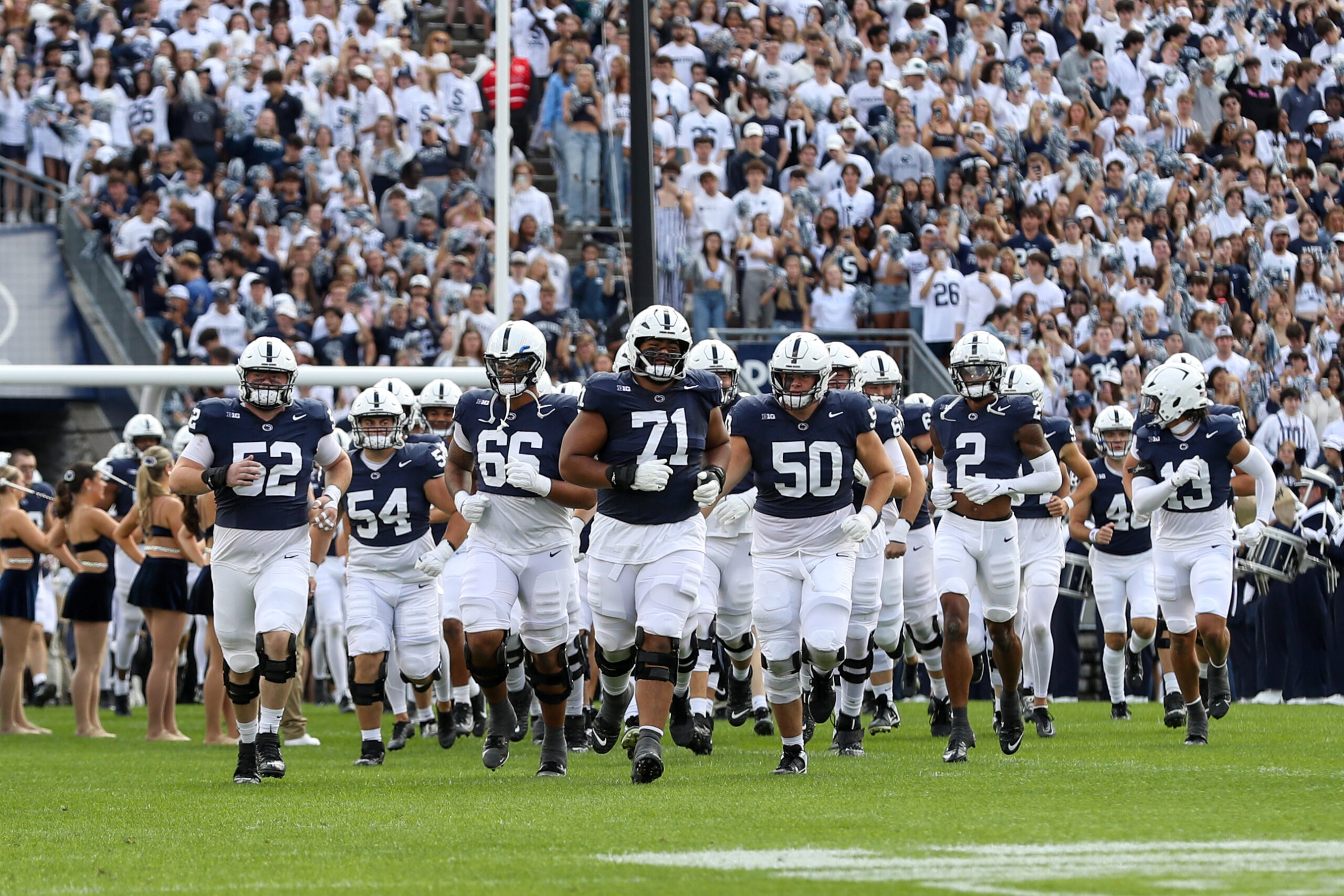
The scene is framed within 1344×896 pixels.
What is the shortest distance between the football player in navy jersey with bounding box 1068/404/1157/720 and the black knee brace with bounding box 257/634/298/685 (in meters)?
6.18

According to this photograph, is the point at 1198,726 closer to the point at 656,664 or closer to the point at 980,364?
the point at 980,364

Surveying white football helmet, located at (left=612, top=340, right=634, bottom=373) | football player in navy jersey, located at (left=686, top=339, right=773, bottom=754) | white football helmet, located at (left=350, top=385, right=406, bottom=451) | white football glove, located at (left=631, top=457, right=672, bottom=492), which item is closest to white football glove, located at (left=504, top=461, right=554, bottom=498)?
white football helmet, located at (left=612, top=340, right=634, bottom=373)

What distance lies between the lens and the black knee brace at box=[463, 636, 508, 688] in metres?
9.58

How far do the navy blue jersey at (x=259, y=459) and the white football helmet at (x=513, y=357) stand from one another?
950 mm

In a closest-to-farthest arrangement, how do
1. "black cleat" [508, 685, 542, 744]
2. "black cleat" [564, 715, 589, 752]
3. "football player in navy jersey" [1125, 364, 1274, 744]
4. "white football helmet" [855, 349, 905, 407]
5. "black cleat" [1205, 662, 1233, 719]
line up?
1. "football player in navy jersey" [1125, 364, 1274, 744]
2. "black cleat" [564, 715, 589, 752]
3. "black cleat" [508, 685, 542, 744]
4. "black cleat" [1205, 662, 1233, 719]
5. "white football helmet" [855, 349, 905, 407]

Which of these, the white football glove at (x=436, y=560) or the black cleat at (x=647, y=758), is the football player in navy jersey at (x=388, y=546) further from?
the black cleat at (x=647, y=758)

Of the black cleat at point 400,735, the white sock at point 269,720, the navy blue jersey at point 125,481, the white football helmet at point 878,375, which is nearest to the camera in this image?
the white sock at point 269,720

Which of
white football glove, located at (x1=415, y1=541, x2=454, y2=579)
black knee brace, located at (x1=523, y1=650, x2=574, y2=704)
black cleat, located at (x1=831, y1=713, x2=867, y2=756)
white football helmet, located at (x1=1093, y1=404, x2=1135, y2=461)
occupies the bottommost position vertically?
black cleat, located at (x1=831, y1=713, x2=867, y2=756)

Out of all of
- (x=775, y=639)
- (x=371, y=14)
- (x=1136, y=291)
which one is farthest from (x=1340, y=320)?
(x=775, y=639)

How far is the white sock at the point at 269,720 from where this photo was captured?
9594 millimetres

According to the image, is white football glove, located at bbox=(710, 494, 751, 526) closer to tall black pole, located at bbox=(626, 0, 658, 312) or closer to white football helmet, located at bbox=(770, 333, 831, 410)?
white football helmet, located at bbox=(770, 333, 831, 410)

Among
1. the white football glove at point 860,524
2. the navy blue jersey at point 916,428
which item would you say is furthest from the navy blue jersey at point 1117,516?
the white football glove at point 860,524

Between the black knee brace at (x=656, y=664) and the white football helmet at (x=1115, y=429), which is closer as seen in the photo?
the black knee brace at (x=656, y=664)

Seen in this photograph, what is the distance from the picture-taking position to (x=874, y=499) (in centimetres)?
945
